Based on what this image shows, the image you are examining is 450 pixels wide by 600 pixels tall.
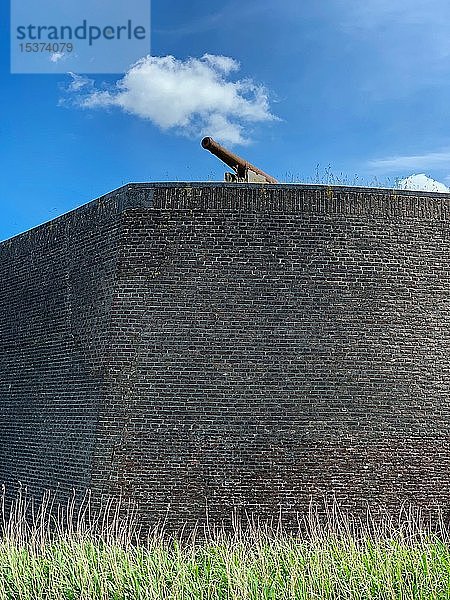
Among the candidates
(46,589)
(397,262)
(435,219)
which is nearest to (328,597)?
(46,589)

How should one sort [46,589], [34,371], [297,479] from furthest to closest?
[34,371]
[297,479]
[46,589]

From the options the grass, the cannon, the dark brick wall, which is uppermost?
the cannon

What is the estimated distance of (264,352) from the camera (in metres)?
11.2

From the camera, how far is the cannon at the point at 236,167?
44.4 feet

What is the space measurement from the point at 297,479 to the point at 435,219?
4471mm

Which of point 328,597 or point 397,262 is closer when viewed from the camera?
point 328,597

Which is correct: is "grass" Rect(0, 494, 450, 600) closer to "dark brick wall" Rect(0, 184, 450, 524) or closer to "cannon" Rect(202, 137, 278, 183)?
"dark brick wall" Rect(0, 184, 450, 524)

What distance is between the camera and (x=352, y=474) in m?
10.9

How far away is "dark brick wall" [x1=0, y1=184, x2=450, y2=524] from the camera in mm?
10930

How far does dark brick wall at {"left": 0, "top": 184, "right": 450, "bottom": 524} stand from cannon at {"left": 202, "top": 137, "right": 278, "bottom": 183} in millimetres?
2190

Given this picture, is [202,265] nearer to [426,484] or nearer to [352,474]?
[352,474]

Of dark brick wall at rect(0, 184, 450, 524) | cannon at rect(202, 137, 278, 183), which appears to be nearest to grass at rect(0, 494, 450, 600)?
dark brick wall at rect(0, 184, 450, 524)

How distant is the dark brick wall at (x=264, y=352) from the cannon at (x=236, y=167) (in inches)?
86.2

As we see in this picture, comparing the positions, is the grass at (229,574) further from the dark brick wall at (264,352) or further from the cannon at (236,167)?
the cannon at (236,167)
